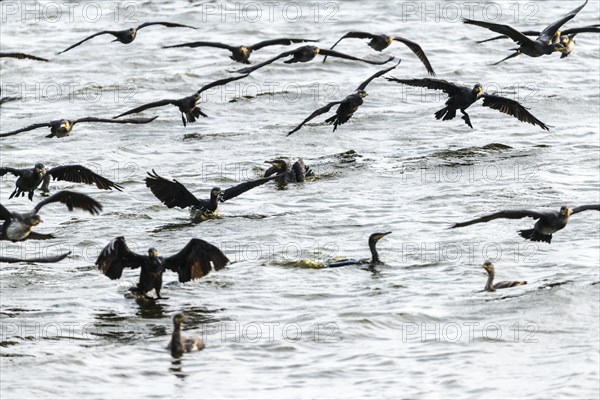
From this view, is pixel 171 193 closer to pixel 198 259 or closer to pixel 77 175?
pixel 77 175

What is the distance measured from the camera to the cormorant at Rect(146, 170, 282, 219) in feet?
63.0

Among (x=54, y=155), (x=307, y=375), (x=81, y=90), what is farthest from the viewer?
(x=81, y=90)

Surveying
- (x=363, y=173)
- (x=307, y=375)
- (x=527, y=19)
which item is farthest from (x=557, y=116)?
(x=307, y=375)

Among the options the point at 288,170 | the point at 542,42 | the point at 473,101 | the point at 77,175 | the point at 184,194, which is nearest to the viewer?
the point at 77,175

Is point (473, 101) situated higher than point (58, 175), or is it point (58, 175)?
point (473, 101)

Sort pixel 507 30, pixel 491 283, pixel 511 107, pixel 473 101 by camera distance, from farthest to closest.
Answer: pixel 511 107, pixel 473 101, pixel 507 30, pixel 491 283

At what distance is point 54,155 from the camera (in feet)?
78.9

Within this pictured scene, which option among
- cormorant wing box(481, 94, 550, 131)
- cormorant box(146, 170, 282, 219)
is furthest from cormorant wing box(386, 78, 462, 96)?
cormorant box(146, 170, 282, 219)

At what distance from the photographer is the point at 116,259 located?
15.8m

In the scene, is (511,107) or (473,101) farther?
(511,107)

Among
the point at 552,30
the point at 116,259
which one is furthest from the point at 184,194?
the point at 552,30

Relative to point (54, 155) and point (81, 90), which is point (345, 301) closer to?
point (54, 155)

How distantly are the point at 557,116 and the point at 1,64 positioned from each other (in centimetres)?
1328

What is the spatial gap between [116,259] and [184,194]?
382 centimetres
